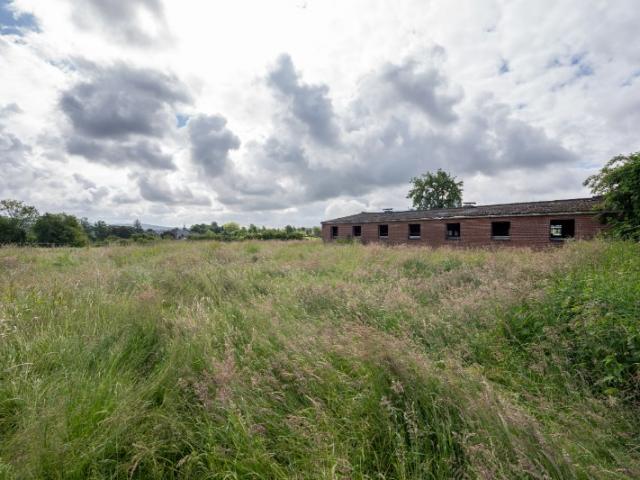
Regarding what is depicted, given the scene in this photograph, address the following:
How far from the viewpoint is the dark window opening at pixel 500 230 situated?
21125 mm

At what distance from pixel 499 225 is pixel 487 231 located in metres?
1.50

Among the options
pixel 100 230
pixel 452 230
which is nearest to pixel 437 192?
pixel 452 230

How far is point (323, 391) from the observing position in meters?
2.29

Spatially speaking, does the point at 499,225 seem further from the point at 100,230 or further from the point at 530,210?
the point at 100,230

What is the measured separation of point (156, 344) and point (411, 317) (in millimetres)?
3448

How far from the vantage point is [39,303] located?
3818 mm

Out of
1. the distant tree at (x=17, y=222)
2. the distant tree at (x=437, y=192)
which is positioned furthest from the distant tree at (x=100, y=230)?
the distant tree at (x=437, y=192)

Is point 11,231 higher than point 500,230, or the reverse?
point 11,231

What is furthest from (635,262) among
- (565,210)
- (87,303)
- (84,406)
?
(565,210)

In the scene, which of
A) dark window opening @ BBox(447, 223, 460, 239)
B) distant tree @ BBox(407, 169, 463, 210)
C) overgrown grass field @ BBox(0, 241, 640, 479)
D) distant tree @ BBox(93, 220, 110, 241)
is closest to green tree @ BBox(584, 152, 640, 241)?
dark window opening @ BBox(447, 223, 460, 239)

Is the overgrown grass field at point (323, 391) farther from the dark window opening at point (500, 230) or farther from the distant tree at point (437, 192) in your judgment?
the distant tree at point (437, 192)

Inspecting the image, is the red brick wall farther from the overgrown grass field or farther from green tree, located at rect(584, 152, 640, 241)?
the overgrown grass field

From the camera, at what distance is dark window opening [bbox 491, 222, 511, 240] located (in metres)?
21.1

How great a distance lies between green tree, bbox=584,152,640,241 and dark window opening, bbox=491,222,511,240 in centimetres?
665
